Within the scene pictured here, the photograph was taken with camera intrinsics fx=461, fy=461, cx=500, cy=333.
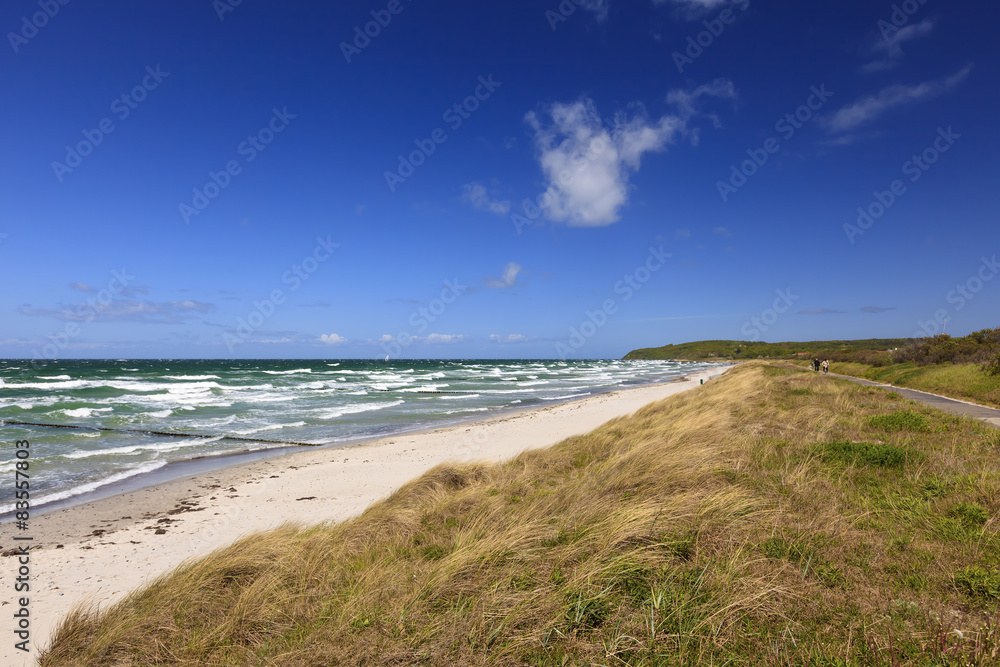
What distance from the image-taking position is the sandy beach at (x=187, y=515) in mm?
6570

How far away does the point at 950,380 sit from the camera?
841 inches

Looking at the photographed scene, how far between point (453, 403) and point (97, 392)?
29.2 meters

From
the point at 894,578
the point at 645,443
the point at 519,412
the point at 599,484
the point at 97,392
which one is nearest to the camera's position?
the point at 894,578

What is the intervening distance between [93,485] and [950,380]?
32.9 metres

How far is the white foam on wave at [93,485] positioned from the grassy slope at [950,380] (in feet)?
89.6

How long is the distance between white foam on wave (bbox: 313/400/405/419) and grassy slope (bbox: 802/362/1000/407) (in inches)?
1124

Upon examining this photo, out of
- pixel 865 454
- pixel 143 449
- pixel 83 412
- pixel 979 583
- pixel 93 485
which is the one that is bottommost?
pixel 93 485

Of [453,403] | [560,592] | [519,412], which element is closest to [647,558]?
[560,592]

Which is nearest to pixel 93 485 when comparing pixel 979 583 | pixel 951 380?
pixel 979 583

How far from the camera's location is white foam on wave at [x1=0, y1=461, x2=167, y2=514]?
1056 cm

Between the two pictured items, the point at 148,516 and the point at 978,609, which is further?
the point at 148,516

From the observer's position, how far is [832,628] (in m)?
3.00

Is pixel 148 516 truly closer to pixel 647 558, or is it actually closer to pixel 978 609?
pixel 647 558

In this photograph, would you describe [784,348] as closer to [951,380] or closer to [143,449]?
[951,380]
